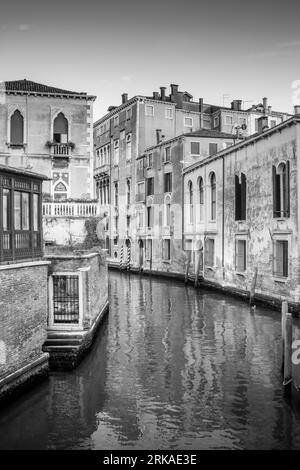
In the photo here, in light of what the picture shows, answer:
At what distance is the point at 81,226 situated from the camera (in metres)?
17.7

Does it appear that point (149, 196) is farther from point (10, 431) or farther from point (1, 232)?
point (10, 431)

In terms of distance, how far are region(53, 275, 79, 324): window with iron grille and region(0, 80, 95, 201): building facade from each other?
6692 millimetres

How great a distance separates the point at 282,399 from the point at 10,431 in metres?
4.42

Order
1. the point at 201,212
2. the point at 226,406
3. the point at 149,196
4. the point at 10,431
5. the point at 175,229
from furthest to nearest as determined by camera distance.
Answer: the point at 149,196
the point at 175,229
the point at 201,212
the point at 226,406
the point at 10,431

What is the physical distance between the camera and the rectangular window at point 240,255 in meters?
20.9

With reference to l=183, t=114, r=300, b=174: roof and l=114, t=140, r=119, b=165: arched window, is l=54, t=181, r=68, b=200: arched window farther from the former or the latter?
l=114, t=140, r=119, b=165: arched window

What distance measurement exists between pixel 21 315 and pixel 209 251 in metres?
16.7

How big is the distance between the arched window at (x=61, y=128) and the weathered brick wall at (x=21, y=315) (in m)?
9.79

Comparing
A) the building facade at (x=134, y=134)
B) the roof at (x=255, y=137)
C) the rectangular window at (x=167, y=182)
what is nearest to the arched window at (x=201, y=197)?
the roof at (x=255, y=137)

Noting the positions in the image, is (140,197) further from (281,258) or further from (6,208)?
(6,208)
